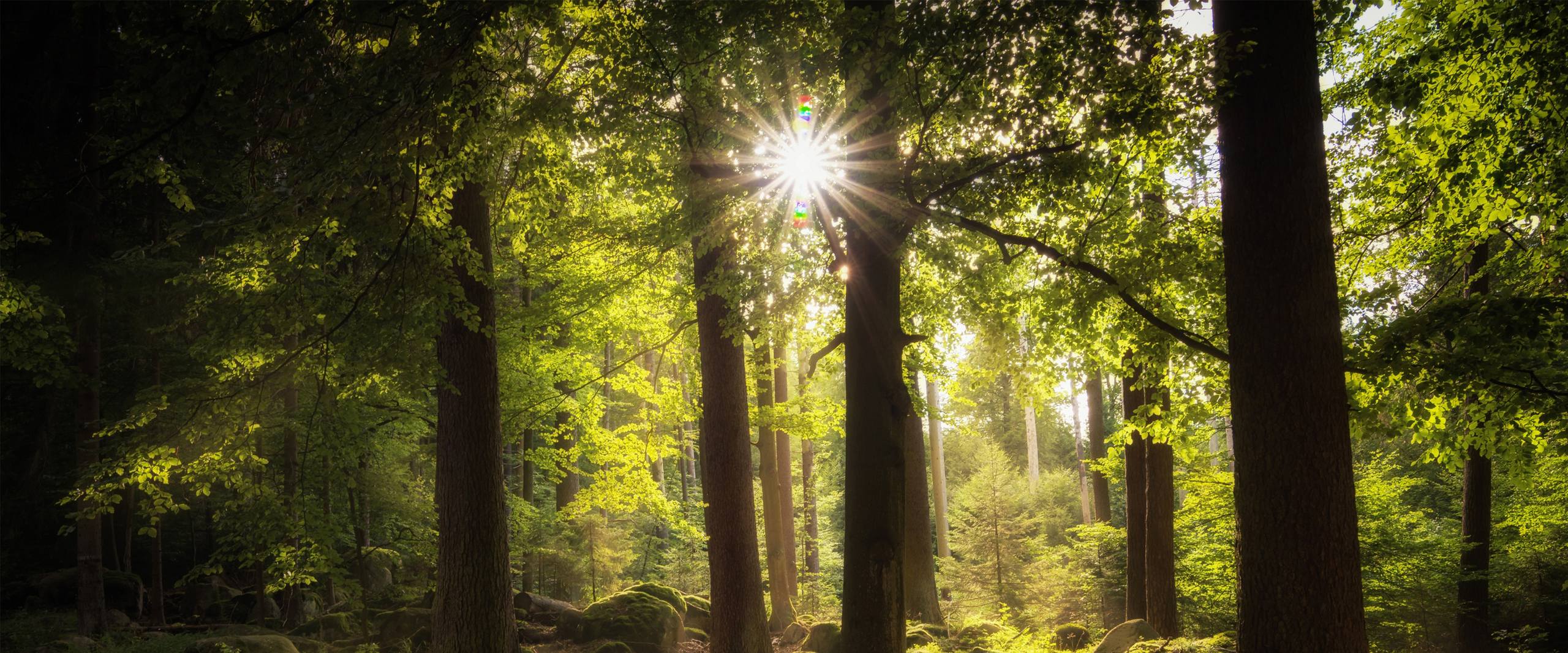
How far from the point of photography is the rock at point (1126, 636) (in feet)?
28.7

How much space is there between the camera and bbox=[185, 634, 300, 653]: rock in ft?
28.3

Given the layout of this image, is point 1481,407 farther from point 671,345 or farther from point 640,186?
point 671,345

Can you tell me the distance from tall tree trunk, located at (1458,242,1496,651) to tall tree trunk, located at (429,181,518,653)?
13.2 metres

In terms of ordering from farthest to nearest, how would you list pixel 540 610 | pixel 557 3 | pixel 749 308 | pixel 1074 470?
pixel 1074 470
pixel 540 610
pixel 749 308
pixel 557 3

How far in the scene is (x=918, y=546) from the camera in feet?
40.5

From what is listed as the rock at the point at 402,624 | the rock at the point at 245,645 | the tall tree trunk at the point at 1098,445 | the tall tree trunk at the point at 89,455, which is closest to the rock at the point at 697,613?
the rock at the point at 402,624

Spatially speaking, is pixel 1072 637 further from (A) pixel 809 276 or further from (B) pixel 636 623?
(A) pixel 809 276

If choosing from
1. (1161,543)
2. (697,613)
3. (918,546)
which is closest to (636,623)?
(697,613)

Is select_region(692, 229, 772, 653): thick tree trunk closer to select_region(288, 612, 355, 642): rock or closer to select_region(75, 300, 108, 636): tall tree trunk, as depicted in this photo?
select_region(288, 612, 355, 642): rock

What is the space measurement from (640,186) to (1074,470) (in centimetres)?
2721

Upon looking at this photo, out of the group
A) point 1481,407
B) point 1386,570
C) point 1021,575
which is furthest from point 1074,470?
point 1481,407

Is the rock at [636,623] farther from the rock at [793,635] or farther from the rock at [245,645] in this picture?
the rock at [245,645]

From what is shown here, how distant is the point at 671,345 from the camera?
1372cm

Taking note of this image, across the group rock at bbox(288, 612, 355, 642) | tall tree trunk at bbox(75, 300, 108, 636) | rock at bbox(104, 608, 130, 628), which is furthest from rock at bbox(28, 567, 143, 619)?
rock at bbox(288, 612, 355, 642)
